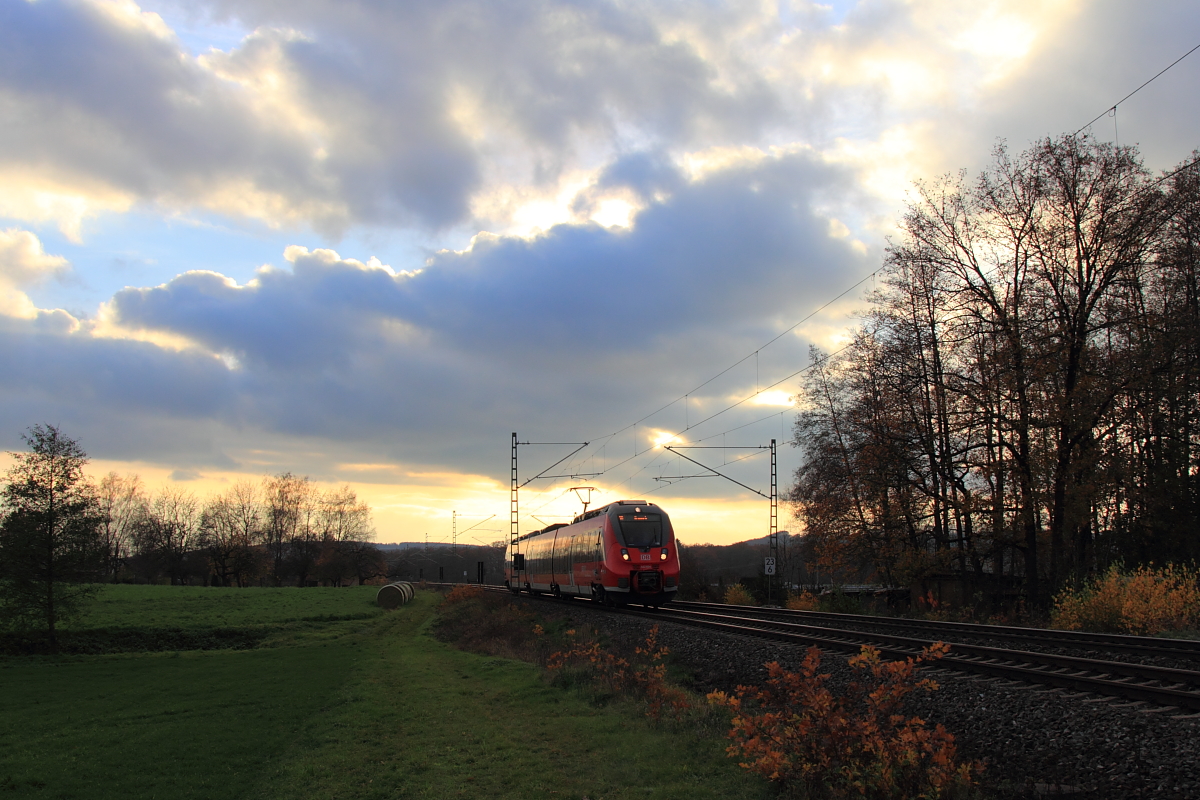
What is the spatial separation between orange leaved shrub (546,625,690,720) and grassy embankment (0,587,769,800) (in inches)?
20.4

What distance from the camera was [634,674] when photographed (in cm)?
1373

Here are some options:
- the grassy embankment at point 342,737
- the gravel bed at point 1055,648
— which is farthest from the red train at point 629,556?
the gravel bed at point 1055,648

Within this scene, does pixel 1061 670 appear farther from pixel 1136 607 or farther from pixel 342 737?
pixel 342 737

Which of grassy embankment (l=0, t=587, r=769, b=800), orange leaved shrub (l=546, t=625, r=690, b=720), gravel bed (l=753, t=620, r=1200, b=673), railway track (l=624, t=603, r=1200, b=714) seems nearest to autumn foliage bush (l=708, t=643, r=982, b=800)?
grassy embankment (l=0, t=587, r=769, b=800)

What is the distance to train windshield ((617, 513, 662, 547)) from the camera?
28.4 m

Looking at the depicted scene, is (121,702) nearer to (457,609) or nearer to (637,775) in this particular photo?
(637,775)

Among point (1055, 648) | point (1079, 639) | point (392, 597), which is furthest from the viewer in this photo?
point (392, 597)

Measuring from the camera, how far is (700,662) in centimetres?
1555

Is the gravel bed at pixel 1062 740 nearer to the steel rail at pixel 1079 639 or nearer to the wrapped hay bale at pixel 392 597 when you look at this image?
the steel rail at pixel 1079 639

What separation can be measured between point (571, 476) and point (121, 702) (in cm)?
3283

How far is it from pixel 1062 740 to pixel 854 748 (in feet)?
8.00

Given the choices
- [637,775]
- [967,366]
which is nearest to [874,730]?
[637,775]

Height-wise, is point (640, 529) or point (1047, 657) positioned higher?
point (640, 529)

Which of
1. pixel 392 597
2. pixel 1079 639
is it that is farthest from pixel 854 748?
pixel 392 597
